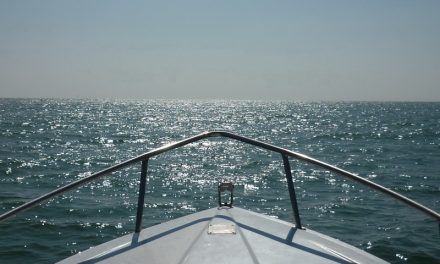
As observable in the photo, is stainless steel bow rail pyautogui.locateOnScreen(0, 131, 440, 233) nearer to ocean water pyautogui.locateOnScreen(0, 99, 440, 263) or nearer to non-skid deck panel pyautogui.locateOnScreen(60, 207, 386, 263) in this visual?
non-skid deck panel pyautogui.locateOnScreen(60, 207, 386, 263)

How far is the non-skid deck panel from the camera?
3.13 m

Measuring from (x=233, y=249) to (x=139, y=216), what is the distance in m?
0.93

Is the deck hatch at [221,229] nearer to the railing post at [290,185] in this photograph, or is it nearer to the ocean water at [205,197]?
the railing post at [290,185]

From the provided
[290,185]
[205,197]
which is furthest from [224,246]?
[205,197]

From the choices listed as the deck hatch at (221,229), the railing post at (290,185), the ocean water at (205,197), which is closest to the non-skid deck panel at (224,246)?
the deck hatch at (221,229)

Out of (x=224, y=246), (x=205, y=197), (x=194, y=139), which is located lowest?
(x=205, y=197)

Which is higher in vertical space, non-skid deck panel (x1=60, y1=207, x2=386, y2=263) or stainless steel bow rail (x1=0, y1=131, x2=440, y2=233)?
stainless steel bow rail (x1=0, y1=131, x2=440, y2=233)

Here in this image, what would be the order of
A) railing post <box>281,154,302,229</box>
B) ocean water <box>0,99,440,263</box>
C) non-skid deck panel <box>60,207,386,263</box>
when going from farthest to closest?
ocean water <box>0,99,440,263</box> < railing post <box>281,154,302,229</box> < non-skid deck panel <box>60,207,386,263</box>

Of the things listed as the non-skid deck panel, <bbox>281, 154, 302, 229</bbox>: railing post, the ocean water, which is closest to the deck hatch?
the non-skid deck panel

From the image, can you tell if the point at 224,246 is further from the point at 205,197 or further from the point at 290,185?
the point at 205,197

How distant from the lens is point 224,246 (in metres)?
3.26

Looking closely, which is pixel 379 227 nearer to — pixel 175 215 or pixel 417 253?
pixel 417 253

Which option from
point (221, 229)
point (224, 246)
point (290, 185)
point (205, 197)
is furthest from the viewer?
point (205, 197)

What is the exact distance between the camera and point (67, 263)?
10.7ft
